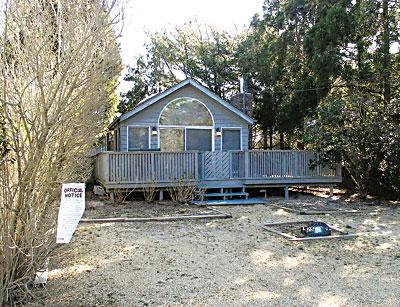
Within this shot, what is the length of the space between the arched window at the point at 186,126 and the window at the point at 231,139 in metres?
0.56

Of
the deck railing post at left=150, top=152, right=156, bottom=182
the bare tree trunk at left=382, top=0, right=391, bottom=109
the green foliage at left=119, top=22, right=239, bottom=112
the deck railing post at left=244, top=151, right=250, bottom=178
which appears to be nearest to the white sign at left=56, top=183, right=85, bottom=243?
the deck railing post at left=150, top=152, right=156, bottom=182

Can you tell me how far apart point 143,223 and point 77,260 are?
3.02m

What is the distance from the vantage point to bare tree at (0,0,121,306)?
3.51 meters

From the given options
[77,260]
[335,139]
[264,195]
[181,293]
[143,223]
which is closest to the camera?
[181,293]

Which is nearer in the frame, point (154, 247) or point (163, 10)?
point (163, 10)

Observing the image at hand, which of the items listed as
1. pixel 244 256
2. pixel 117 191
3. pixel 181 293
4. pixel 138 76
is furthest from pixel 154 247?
pixel 138 76

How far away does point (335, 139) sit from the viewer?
506 inches

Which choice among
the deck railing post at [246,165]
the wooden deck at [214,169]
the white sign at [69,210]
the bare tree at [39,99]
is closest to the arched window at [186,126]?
the wooden deck at [214,169]

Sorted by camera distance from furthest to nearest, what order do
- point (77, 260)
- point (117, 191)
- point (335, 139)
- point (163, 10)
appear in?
1. point (335, 139)
2. point (117, 191)
3. point (77, 260)
4. point (163, 10)

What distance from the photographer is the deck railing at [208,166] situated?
11791mm

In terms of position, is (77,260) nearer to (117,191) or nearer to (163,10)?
(163,10)

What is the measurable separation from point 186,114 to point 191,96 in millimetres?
712

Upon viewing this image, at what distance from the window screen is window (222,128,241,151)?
0.59m

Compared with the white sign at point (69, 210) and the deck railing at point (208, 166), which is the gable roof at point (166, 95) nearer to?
the deck railing at point (208, 166)
